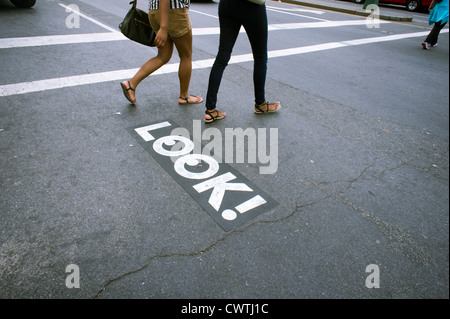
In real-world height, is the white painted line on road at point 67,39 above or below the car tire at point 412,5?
below

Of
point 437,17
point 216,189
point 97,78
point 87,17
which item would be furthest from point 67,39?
point 437,17

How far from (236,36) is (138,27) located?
4.19ft

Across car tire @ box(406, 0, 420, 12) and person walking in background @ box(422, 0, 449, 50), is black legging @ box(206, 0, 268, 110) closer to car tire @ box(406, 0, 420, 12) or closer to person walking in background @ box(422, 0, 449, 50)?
person walking in background @ box(422, 0, 449, 50)

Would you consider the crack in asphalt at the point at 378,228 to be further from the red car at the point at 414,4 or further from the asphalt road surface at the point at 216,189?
the red car at the point at 414,4

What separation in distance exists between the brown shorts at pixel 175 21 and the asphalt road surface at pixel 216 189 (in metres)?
1.01

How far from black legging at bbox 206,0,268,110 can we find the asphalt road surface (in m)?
0.58

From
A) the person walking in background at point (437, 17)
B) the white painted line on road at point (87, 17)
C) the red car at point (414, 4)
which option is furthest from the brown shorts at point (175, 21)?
the red car at point (414, 4)

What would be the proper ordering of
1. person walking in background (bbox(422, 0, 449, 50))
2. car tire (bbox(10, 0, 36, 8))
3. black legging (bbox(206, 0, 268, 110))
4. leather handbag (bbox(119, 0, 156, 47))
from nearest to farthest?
black legging (bbox(206, 0, 268, 110))
leather handbag (bbox(119, 0, 156, 47))
person walking in background (bbox(422, 0, 449, 50))
car tire (bbox(10, 0, 36, 8))

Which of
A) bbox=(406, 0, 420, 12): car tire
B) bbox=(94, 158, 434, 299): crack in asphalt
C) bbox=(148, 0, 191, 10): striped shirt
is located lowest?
bbox=(94, 158, 434, 299): crack in asphalt

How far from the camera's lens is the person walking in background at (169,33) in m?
3.16

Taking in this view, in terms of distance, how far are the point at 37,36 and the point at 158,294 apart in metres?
6.63

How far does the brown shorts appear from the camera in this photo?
3.22 m

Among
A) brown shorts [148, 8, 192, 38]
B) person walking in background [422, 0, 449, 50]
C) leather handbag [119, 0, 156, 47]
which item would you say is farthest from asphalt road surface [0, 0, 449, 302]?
person walking in background [422, 0, 449, 50]

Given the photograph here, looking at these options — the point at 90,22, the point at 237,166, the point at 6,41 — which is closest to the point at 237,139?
the point at 237,166
